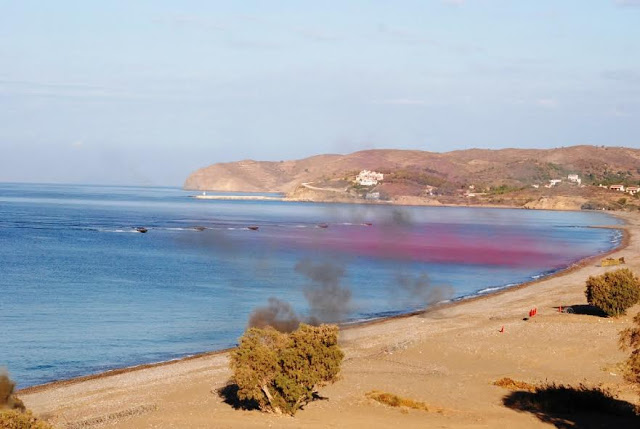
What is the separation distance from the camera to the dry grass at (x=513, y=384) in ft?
72.8

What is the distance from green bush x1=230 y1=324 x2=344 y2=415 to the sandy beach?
416mm

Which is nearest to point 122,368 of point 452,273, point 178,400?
point 178,400

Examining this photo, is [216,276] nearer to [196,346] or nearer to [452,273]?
[452,273]

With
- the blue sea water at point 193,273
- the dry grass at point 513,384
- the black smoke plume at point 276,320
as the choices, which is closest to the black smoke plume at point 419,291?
the blue sea water at point 193,273

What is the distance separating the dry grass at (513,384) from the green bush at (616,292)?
13164 millimetres

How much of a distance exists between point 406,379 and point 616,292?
48.0 feet

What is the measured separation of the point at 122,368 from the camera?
28.7 metres

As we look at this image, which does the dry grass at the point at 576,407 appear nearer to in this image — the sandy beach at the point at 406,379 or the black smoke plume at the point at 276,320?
the sandy beach at the point at 406,379

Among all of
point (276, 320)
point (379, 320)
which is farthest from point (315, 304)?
point (276, 320)

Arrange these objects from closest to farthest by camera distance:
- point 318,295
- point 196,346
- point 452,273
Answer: point 196,346 → point 318,295 → point 452,273

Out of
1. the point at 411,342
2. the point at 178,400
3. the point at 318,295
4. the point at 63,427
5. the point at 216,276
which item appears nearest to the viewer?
the point at 63,427

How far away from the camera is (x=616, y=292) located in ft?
113

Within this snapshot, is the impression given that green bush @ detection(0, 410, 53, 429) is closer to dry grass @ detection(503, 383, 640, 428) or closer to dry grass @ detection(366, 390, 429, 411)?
dry grass @ detection(366, 390, 429, 411)

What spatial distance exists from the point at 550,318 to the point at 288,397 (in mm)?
19020
